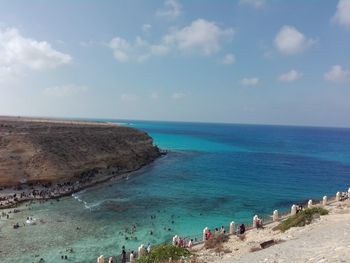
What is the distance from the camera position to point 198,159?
105 meters

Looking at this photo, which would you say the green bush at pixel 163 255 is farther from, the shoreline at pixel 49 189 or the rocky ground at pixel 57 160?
the rocky ground at pixel 57 160

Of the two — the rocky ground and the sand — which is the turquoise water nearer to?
the rocky ground

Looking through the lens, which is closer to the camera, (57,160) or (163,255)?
(163,255)

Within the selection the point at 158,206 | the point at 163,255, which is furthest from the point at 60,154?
the point at 163,255

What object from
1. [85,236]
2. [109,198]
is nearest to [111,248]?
[85,236]

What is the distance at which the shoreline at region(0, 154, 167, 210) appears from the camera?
50.5 meters

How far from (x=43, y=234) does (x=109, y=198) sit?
1681 centimetres

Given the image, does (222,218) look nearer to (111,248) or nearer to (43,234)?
(111,248)

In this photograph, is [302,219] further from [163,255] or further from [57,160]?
[57,160]

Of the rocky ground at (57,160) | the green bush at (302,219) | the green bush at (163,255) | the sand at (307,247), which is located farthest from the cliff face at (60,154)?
the green bush at (163,255)

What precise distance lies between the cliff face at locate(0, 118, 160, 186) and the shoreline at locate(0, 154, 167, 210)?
132 centimetres

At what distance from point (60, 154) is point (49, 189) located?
45.6ft

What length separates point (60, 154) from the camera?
69.4 meters

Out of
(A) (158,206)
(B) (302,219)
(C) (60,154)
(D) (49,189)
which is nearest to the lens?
(B) (302,219)
